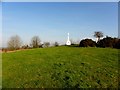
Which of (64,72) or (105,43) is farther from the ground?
(105,43)

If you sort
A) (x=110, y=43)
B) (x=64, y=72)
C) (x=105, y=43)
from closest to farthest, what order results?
(x=64, y=72), (x=110, y=43), (x=105, y=43)

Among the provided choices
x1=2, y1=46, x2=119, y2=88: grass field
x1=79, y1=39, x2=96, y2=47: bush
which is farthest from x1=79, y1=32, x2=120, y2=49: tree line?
x1=2, y1=46, x2=119, y2=88: grass field

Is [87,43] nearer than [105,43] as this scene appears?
No

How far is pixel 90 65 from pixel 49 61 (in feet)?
10.4

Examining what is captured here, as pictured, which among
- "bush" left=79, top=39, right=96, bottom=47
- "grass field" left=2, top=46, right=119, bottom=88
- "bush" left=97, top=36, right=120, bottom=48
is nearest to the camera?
"grass field" left=2, top=46, right=119, bottom=88

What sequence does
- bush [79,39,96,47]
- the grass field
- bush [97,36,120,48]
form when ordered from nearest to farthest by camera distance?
the grass field
bush [97,36,120,48]
bush [79,39,96,47]

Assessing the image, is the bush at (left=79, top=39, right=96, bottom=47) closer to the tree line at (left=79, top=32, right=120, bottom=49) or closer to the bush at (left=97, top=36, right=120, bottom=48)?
the tree line at (left=79, top=32, right=120, bottom=49)

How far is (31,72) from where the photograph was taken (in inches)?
585

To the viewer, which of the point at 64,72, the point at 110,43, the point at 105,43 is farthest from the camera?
the point at 105,43

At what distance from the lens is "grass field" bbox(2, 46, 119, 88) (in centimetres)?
1259

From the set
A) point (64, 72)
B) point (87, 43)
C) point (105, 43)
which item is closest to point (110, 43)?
point (105, 43)

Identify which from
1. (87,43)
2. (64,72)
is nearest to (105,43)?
(87,43)

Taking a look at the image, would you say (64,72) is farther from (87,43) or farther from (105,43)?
(87,43)

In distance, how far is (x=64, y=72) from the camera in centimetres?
1443
